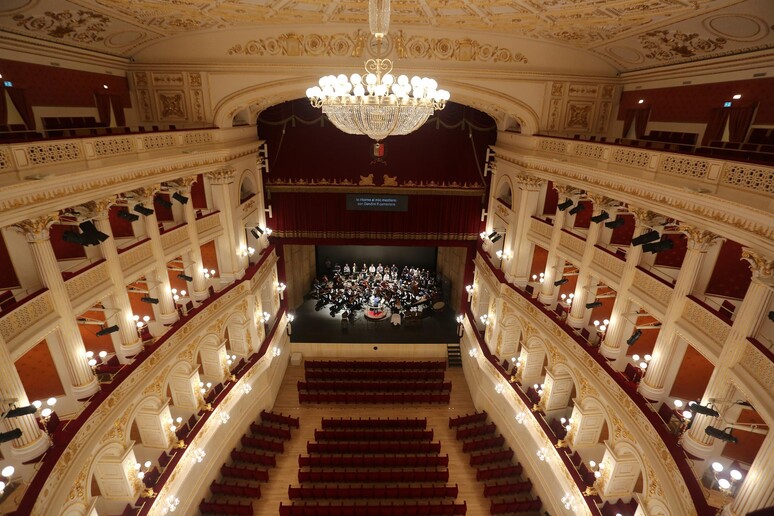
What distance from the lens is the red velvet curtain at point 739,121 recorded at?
7.57m

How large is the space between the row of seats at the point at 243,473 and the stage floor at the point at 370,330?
5.57 m

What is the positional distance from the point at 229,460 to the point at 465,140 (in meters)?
12.1

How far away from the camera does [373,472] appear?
11219 mm

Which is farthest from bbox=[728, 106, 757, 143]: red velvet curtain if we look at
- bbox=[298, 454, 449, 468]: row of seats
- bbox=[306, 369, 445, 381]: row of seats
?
bbox=[306, 369, 445, 381]: row of seats

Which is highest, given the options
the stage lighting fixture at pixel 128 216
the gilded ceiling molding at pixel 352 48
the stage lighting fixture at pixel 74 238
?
the gilded ceiling molding at pixel 352 48

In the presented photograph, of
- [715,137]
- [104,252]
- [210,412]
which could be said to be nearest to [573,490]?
[715,137]

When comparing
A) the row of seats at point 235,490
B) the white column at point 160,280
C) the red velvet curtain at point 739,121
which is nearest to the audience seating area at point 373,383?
the row of seats at point 235,490

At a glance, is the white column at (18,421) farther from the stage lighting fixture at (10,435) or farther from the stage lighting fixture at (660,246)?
the stage lighting fixture at (660,246)

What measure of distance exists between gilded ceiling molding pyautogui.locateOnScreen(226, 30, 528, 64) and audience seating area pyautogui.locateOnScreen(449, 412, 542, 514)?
10.2 m

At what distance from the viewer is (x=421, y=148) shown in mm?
14391

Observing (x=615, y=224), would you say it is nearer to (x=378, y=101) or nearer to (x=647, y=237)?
(x=647, y=237)

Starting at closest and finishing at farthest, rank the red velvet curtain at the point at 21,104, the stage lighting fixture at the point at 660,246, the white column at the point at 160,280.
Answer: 1. the stage lighting fixture at the point at 660,246
2. the red velvet curtain at the point at 21,104
3. the white column at the point at 160,280

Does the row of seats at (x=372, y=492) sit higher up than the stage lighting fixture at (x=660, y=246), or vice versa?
the stage lighting fixture at (x=660, y=246)

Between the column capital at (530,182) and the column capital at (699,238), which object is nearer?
the column capital at (699,238)
